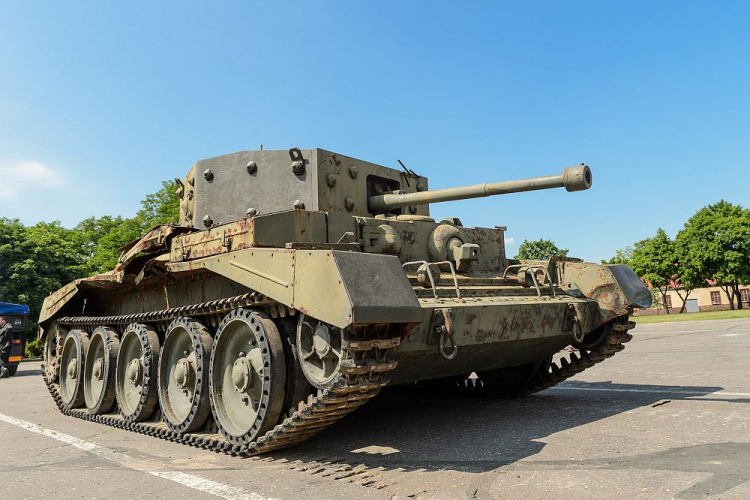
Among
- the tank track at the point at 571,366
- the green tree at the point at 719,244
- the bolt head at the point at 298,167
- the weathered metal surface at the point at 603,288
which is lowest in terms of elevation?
the tank track at the point at 571,366

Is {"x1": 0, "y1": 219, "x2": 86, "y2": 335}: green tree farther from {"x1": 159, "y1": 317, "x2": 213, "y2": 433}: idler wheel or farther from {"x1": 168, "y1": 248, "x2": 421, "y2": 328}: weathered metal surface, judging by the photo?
{"x1": 168, "y1": 248, "x2": 421, "y2": 328}: weathered metal surface

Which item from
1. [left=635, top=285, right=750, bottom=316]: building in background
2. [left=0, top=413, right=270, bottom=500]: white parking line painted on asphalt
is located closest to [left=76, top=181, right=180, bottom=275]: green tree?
[left=0, top=413, right=270, bottom=500]: white parking line painted on asphalt

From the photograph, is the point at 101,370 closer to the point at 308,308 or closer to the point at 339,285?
the point at 308,308

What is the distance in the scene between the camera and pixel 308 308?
4.96m

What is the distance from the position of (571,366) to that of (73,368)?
296 inches

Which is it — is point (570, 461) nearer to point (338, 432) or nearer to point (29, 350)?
point (338, 432)

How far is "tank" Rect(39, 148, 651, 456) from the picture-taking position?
5.02 m

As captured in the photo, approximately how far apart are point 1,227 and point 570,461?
114 feet

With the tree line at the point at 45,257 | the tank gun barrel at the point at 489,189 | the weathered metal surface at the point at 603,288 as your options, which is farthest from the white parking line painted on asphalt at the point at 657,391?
the tree line at the point at 45,257

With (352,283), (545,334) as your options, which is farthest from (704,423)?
(352,283)

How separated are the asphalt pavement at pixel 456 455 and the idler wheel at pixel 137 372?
14.2 inches

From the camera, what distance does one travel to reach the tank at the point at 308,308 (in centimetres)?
502

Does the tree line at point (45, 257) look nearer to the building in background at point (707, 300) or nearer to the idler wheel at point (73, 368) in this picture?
the idler wheel at point (73, 368)

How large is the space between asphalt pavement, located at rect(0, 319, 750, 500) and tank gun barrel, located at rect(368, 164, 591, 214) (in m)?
2.54
